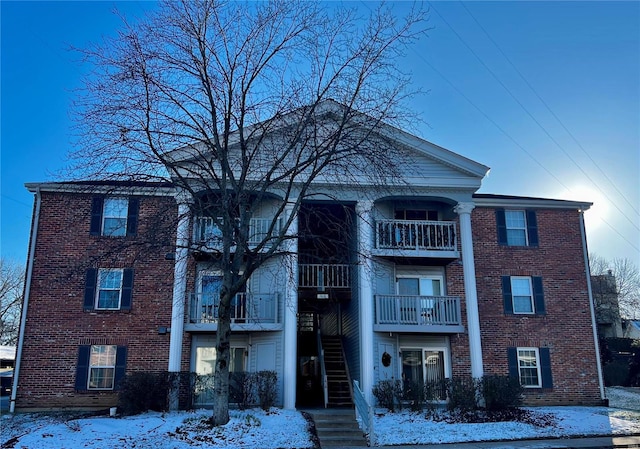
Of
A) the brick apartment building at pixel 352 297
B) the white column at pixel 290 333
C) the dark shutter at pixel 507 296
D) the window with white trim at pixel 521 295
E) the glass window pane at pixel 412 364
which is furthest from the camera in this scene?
the window with white trim at pixel 521 295

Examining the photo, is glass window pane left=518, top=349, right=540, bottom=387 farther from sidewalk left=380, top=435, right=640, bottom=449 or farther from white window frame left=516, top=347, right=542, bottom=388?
sidewalk left=380, top=435, right=640, bottom=449

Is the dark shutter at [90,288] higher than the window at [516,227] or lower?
lower

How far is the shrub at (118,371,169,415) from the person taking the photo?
620 inches

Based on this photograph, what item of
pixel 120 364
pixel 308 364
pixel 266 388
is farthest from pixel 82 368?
pixel 308 364

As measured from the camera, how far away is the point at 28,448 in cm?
1214

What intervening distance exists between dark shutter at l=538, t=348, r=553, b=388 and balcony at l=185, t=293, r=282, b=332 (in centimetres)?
934

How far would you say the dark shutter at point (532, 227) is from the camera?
2097 centimetres

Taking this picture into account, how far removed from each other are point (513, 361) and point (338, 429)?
8103mm

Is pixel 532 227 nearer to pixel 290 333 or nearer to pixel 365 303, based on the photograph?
pixel 365 303

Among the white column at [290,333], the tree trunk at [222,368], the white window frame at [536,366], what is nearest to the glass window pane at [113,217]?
the white column at [290,333]

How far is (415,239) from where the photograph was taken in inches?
754

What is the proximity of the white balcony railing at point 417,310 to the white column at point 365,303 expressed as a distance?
73 centimetres

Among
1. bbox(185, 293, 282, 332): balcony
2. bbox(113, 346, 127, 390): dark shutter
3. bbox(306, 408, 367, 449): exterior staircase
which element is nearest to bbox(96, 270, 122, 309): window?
bbox(113, 346, 127, 390): dark shutter

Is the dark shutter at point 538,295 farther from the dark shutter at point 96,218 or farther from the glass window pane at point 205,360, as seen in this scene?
the dark shutter at point 96,218
